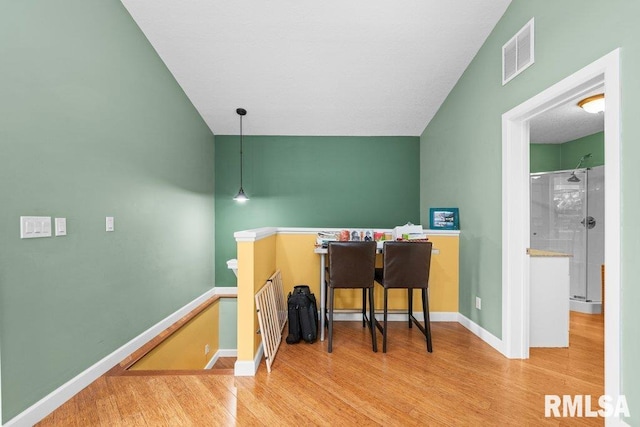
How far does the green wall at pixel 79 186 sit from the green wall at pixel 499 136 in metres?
3.28

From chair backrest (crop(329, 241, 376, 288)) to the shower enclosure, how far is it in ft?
9.37

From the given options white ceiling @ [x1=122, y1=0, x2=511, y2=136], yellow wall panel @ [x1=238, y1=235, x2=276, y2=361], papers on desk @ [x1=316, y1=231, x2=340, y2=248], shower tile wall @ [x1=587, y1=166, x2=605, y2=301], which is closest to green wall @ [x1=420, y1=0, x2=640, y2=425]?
white ceiling @ [x1=122, y1=0, x2=511, y2=136]

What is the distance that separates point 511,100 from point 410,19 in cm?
115

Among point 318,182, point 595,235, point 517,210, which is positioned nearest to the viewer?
point 517,210

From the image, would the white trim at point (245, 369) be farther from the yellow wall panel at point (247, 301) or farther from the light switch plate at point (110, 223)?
the light switch plate at point (110, 223)

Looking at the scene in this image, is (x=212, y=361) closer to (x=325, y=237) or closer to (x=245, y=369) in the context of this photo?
(x=245, y=369)

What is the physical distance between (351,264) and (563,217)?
3437 millimetres

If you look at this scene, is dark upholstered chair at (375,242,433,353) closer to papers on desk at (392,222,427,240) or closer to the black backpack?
papers on desk at (392,222,427,240)

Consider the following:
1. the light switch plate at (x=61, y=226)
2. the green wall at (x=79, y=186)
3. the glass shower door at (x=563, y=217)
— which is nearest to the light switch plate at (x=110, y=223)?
the green wall at (x=79, y=186)

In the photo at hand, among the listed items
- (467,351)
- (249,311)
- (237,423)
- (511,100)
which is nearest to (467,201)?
(511,100)

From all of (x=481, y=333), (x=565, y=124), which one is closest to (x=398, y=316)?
(x=481, y=333)

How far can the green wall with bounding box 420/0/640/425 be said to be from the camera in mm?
1423

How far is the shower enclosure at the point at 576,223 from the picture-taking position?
3.58 meters

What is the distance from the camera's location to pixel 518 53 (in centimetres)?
225
